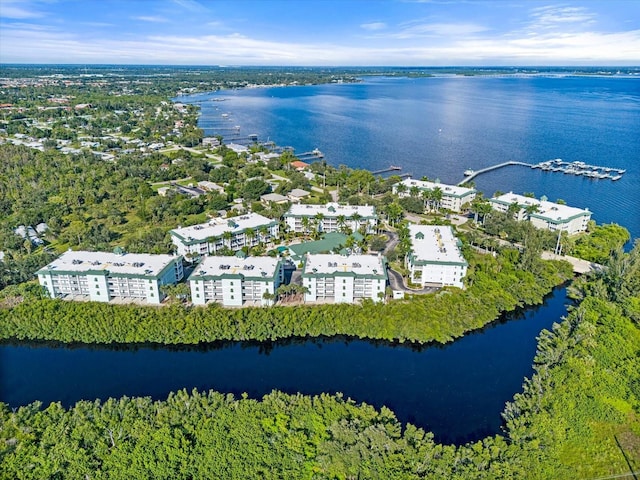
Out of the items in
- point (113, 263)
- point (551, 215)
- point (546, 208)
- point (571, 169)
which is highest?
point (571, 169)

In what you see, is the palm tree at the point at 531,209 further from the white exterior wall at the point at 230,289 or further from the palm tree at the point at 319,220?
the white exterior wall at the point at 230,289

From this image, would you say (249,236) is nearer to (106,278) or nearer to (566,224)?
(106,278)

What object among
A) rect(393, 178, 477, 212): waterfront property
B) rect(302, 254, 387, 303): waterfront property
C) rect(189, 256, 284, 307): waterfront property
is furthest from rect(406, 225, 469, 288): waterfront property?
rect(393, 178, 477, 212): waterfront property

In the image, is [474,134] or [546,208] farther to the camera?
[474,134]

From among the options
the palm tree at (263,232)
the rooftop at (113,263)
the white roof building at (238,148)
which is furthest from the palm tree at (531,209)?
the white roof building at (238,148)

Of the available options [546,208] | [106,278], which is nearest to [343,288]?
[106,278]

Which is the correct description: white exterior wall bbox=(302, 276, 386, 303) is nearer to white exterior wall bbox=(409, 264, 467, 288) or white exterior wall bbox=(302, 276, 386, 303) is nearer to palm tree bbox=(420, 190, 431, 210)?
white exterior wall bbox=(409, 264, 467, 288)

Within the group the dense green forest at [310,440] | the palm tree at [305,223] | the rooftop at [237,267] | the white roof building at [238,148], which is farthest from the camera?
the white roof building at [238,148]
